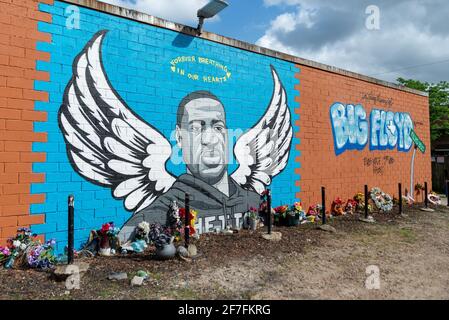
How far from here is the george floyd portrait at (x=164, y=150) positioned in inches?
236

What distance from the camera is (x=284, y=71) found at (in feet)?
30.8

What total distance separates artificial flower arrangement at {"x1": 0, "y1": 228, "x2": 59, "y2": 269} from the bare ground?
0.67 feet

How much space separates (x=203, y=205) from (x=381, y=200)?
23.0ft

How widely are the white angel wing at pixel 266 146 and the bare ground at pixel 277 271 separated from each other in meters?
1.45

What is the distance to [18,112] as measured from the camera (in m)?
5.34

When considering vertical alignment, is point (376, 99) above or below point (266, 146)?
above

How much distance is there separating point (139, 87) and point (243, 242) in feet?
11.8

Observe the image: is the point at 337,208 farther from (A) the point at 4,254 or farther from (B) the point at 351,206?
(A) the point at 4,254

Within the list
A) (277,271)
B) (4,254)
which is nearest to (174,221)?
(277,271)

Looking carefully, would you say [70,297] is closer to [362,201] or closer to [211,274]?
[211,274]

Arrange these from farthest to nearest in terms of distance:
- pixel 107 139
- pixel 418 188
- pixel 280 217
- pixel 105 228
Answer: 1. pixel 418 188
2. pixel 280 217
3. pixel 107 139
4. pixel 105 228

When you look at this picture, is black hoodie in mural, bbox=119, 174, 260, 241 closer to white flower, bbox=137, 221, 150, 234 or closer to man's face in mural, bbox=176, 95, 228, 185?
white flower, bbox=137, 221, 150, 234

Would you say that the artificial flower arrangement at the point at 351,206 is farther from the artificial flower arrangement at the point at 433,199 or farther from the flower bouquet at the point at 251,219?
the artificial flower arrangement at the point at 433,199
